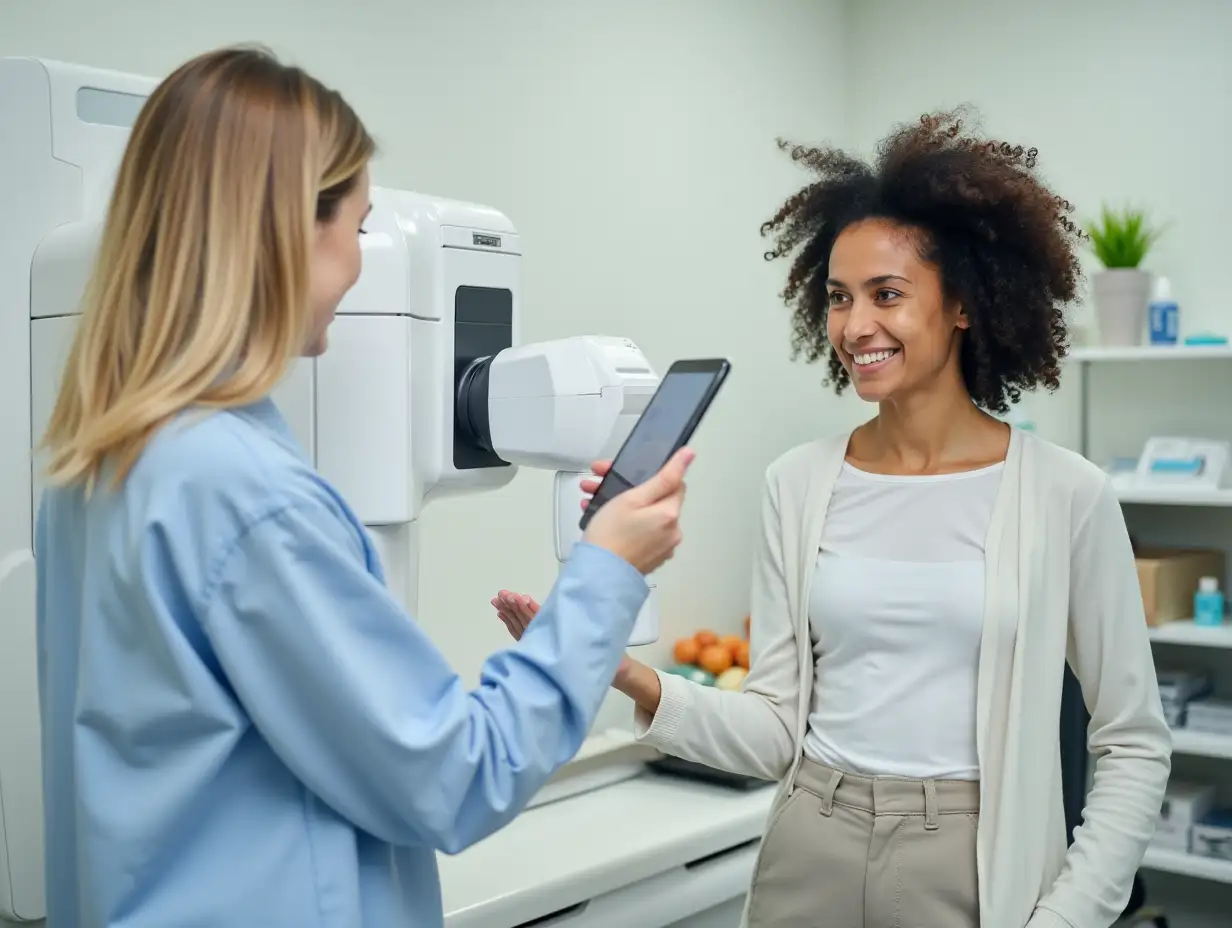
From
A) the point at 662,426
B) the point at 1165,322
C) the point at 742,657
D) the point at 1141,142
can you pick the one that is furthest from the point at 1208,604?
the point at 662,426

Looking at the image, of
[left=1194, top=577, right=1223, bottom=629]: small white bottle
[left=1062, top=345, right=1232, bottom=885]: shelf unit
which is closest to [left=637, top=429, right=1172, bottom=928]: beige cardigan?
[left=1062, top=345, right=1232, bottom=885]: shelf unit

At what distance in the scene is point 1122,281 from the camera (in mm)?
3000

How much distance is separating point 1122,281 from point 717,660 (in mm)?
1321

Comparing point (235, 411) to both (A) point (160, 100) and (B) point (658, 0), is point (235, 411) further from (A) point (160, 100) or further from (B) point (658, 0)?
(B) point (658, 0)

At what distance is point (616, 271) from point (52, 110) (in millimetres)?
1558

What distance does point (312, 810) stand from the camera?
35.5 inches

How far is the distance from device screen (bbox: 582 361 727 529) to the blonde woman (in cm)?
15

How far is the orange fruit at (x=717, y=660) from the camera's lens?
2.86m

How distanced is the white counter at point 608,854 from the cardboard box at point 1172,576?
1.01 metres

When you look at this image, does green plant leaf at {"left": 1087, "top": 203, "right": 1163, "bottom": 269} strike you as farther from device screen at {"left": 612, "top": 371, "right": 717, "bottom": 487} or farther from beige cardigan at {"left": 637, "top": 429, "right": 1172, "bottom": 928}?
device screen at {"left": 612, "top": 371, "right": 717, "bottom": 487}

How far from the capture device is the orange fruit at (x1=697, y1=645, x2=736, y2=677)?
2863mm

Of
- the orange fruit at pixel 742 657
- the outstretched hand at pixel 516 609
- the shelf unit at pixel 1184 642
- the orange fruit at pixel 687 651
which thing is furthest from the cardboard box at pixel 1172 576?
the outstretched hand at pixel 516 609

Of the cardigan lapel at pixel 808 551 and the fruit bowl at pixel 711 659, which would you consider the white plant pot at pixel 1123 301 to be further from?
the cardigan lapel at pixel 808 551

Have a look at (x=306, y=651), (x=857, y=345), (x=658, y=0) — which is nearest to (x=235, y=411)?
(x=306, y=651)
